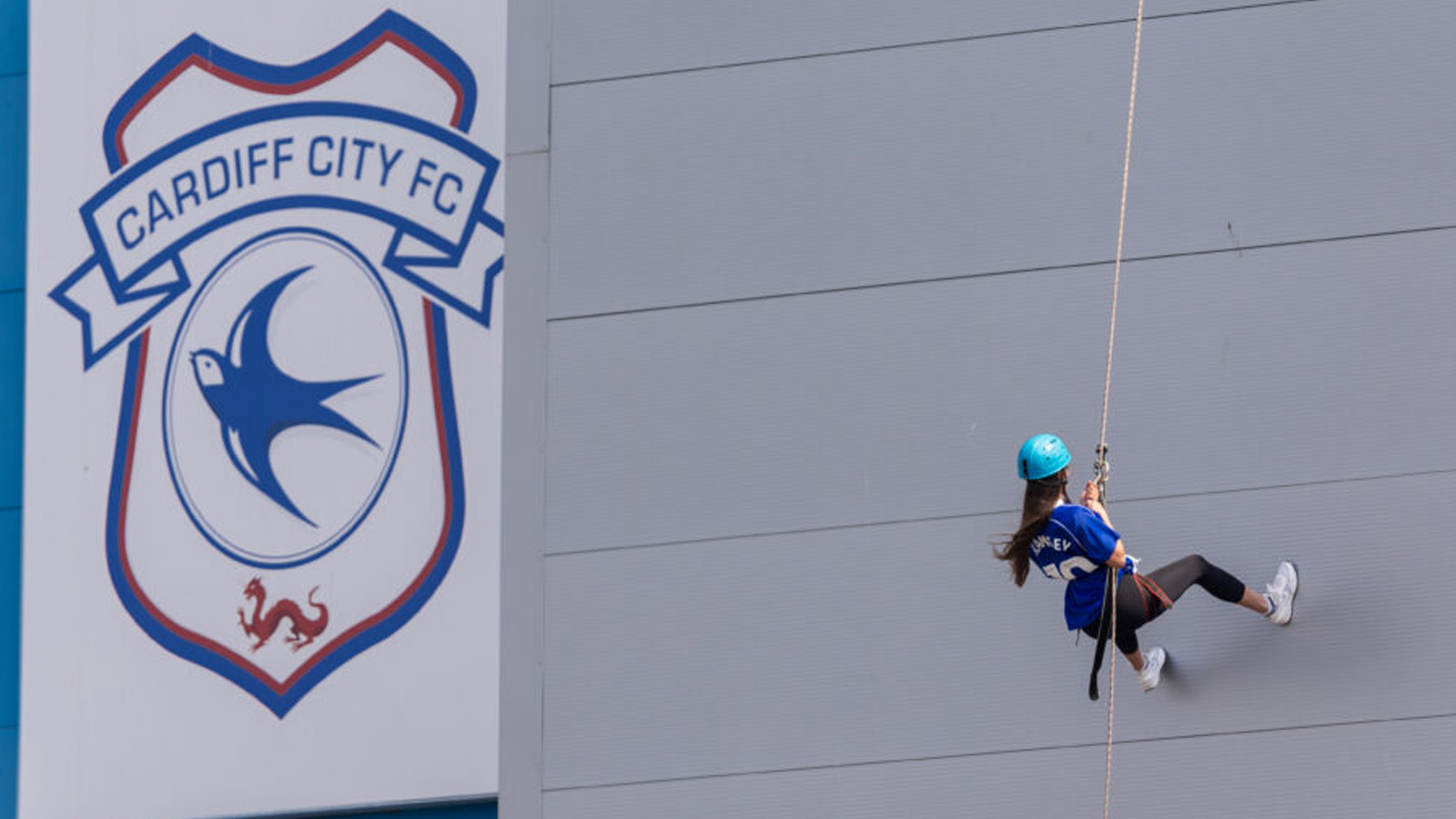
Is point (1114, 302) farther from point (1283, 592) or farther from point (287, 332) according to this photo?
point (287, 332)

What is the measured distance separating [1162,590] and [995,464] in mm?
912

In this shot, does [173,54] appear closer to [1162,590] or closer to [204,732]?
[204,732]

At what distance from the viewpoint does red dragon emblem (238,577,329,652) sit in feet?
35.0

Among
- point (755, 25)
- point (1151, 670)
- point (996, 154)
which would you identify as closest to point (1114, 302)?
point (996, 154)

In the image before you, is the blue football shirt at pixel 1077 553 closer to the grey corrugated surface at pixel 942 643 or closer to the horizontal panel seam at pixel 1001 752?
the grey corrugated surface at pixel 942 643

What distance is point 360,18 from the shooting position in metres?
11.2

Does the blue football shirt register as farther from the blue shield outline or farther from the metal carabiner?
the blue shield outline

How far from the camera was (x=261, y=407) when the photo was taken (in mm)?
11008

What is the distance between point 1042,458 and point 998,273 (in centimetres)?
107

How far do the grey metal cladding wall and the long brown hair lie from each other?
1.05 metres

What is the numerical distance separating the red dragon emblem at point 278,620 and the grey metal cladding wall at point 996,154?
2.37 meters

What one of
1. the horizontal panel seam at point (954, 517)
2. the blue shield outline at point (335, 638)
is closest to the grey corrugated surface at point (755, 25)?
the horizontal panel seam at point (954, 517)

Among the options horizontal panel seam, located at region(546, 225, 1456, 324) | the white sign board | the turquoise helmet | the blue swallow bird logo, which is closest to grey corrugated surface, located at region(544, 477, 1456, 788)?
the turquoise helmet

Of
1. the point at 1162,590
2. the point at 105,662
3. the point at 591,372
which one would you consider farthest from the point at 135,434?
the point at 1162,590
